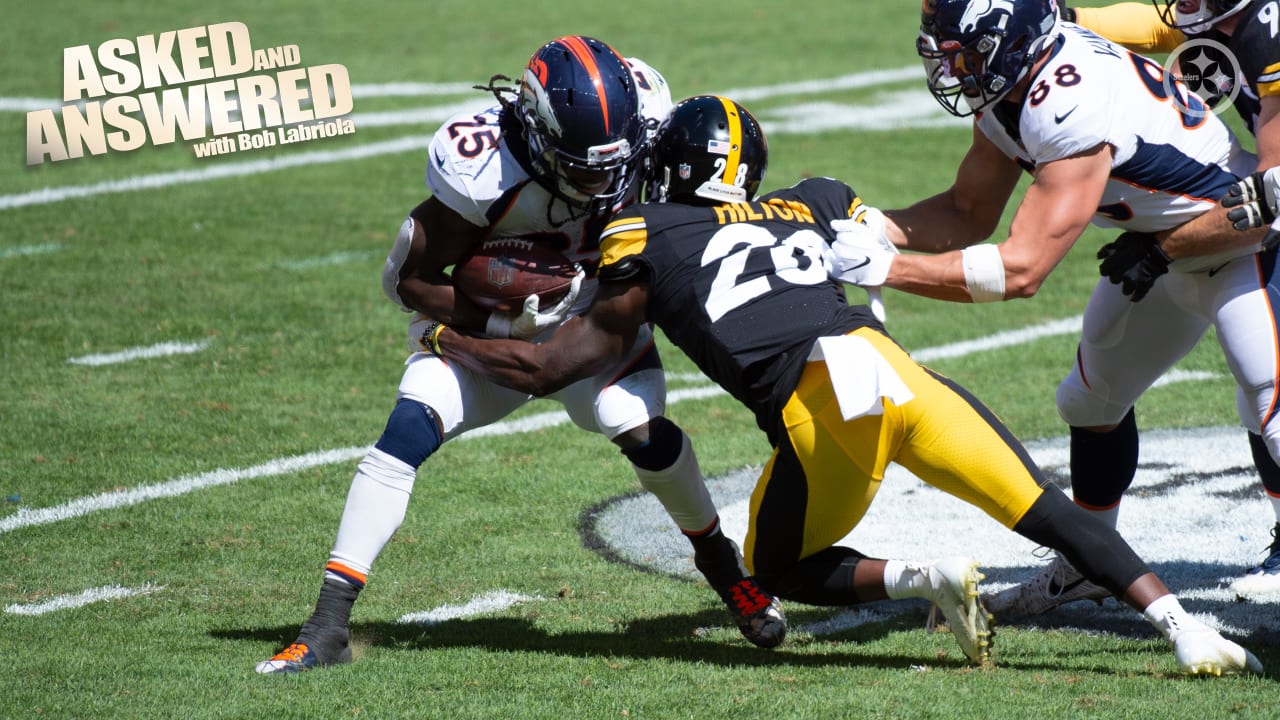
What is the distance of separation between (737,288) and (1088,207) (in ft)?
2.94

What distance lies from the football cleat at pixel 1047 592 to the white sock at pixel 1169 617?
0.74 meters

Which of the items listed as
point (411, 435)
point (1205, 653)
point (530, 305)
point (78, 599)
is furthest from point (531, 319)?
point (1205, 653)

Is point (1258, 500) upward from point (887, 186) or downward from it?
upward

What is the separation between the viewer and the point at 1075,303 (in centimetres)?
841

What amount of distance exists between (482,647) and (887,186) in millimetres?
7184

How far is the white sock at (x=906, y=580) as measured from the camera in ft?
12.5

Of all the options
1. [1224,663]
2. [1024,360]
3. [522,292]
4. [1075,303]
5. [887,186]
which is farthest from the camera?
[887,186]

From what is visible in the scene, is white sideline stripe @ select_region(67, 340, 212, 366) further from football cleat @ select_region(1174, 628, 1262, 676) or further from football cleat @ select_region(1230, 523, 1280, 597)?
football cleat @ select_region(1174, 628, 1262, 676)

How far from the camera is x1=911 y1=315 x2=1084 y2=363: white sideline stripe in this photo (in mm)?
7555

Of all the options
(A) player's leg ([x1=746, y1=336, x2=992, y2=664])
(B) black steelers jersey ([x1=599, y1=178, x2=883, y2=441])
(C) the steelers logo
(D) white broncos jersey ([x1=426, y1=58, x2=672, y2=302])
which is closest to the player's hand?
(C) the steelers logo

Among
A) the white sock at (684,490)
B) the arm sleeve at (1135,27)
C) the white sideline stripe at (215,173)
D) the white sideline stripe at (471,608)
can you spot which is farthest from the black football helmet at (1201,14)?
the white sideline stripe at (215,173)

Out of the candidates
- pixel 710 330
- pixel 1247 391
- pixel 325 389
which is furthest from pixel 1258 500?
pixel 325 389

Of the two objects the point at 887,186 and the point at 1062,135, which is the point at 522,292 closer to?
the point at 1062,135

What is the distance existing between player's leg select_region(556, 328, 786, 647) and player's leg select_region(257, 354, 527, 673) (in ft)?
1.22
